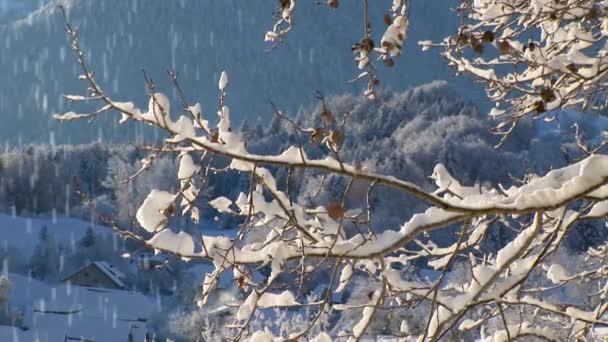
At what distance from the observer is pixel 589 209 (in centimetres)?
232

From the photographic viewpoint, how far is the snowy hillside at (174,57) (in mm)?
79000

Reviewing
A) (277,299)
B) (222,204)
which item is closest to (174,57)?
(222,204)

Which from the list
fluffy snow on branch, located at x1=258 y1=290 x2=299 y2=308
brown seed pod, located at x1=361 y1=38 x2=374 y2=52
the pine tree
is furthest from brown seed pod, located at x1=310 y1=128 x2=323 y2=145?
the pine tree

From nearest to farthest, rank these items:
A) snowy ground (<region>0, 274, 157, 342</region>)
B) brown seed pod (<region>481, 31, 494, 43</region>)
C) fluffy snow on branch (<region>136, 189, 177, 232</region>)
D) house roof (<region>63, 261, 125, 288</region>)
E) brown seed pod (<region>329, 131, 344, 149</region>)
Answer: brown seed pod (<region>329, 131, 344, 149</region>) < fluffy snow on branch (<region>136, 189, 177, 232</region>) < brown seed pod (<region>481, 31, 494, 43</region>) < snowy ground (<region>0, 274, 157, 342</region>) < house roof (<region>63, 261, 125, 288</region>)

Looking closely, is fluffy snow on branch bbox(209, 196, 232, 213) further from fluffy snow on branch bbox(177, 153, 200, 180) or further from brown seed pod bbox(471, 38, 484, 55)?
Result: brown seed pod bbox(471, 38, 484, 55)

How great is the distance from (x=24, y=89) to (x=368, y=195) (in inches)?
3507

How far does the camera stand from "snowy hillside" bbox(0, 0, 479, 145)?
259ft

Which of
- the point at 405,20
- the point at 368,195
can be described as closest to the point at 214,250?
the point at 368,195

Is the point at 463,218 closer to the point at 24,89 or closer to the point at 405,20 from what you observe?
the point at 405,20

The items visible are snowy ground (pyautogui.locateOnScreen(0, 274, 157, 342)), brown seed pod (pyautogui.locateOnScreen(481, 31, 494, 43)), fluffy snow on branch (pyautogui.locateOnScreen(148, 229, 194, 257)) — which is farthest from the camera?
snowy ground (pyautogui.locateOnScreen(0, 274, 157, 342))

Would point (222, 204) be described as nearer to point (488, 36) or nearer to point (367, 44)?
point (367, 44)

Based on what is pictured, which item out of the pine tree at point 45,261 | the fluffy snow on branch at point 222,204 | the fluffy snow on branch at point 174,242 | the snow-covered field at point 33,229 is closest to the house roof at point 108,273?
the pine tree at point 45,261

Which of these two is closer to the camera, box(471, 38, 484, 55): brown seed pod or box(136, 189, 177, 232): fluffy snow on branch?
box(136, 189, 177, 232): fluffy snow on branch

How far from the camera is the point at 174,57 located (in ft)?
301
